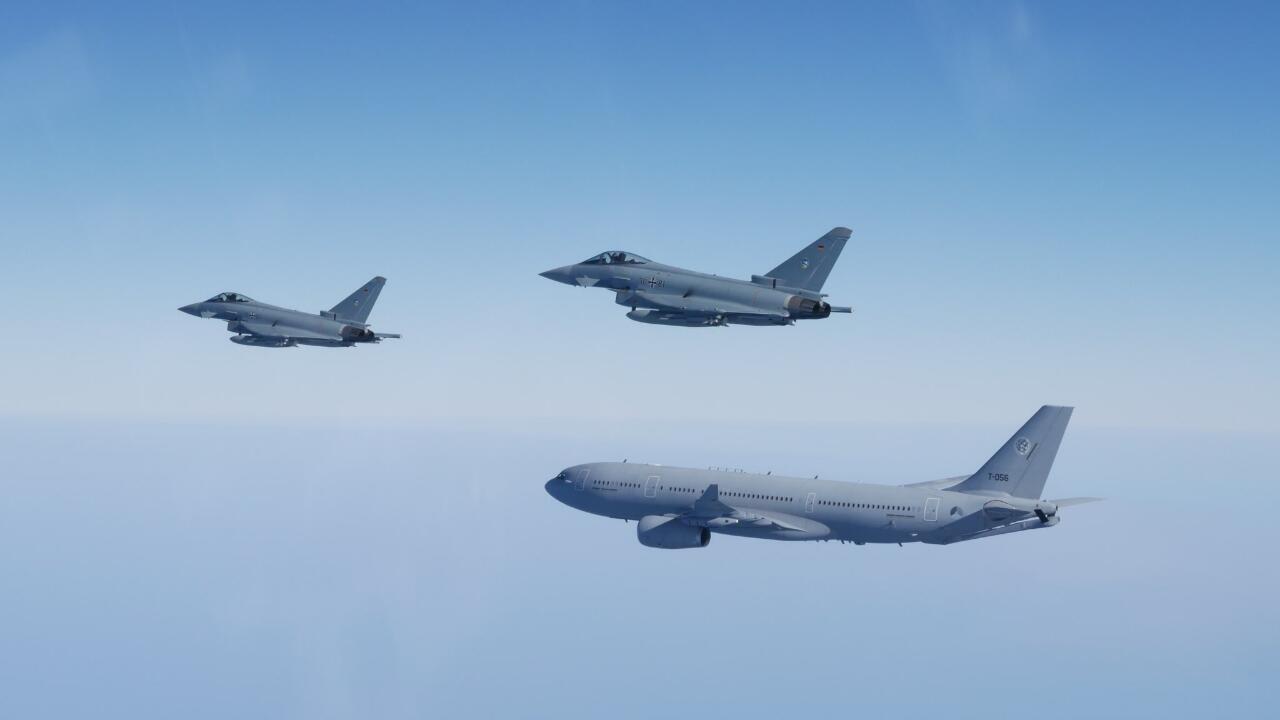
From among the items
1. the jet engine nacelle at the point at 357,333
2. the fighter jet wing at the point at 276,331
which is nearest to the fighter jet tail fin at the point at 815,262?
the jet engine nacelle at the point at 357,333

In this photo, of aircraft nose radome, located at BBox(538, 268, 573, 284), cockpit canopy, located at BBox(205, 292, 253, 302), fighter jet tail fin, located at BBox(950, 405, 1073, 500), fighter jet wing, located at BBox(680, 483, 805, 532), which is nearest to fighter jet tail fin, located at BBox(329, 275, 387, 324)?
cockpit canopy, located at BBox(205, 292, 253, 302)

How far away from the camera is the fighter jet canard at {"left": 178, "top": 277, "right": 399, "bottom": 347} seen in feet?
268

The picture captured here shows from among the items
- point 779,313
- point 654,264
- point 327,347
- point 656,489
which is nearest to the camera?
point 779,313

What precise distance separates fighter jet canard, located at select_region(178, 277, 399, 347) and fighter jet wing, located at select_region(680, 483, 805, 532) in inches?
1227

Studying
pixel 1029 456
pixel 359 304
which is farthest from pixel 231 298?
pixel 1029 456

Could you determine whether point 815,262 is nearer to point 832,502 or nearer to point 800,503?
point 832,502

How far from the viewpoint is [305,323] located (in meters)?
83.4

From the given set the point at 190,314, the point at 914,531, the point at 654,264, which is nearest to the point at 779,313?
the point at 654,264

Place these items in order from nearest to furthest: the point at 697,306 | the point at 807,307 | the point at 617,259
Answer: the point at 807,307, the point at 697,306, the point at 617,259

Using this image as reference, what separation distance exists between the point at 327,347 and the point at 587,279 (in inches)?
890

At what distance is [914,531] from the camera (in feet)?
280

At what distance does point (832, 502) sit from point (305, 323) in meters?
46.1

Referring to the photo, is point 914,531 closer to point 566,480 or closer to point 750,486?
point 750,486

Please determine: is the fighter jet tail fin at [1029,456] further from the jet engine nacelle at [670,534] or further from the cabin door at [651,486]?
the cabin door at [651,486]
